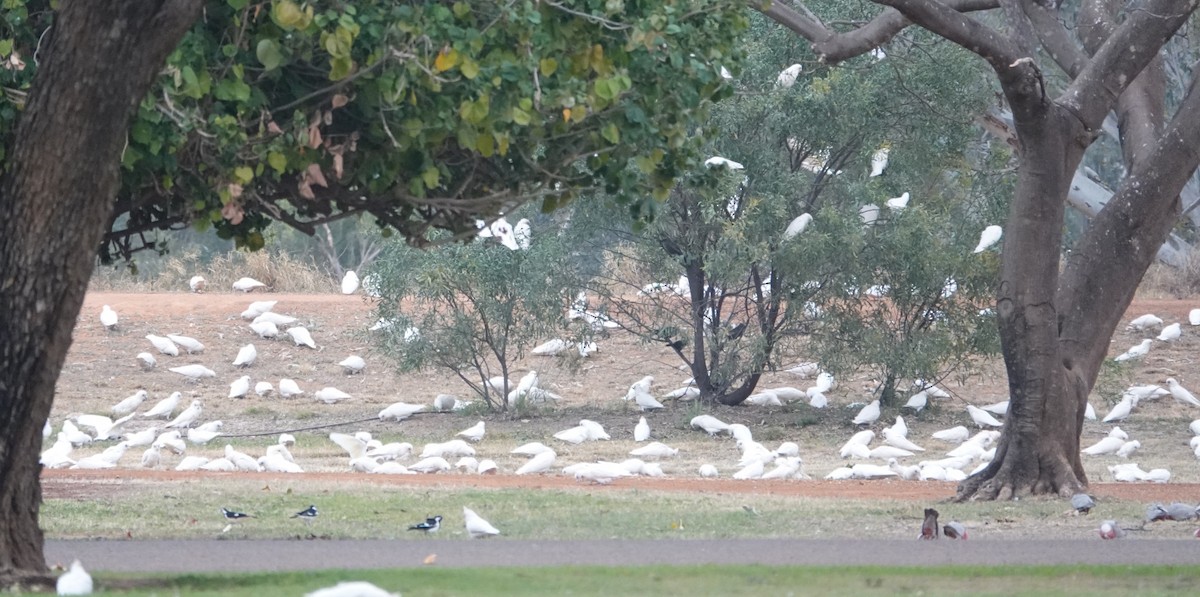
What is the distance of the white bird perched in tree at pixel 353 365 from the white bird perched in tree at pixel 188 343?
8.13ft

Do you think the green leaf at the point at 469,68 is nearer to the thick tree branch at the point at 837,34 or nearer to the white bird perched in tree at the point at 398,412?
the thick tree branch at the point at 837,34

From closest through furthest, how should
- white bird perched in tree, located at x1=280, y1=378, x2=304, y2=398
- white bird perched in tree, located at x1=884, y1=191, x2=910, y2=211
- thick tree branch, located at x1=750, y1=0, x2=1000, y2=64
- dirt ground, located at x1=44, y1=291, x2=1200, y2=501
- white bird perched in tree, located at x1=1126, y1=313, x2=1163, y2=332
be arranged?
thick tree branch, located at x1=750, y1=0, x2=1000, y2=64
dirt ground, located at x1=44, y1=291, x2=1200, y2=501
white bird perched in tree, located at x1=884, y1=191, x2=910, y2=211
white bird perched in tree, located at x1=280, y1=378, x2=304, y2=398
white bird perched in tree, located at x1=1126, y1=313, x2=1163, y2=332

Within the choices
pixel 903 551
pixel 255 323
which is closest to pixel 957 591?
pixel 903 551

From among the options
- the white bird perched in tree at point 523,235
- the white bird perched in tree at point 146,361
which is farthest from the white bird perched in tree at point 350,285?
the white bird perched in tree at point 523,235

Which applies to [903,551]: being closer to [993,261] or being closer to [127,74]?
[127,74]

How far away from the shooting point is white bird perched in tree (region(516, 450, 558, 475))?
15297 millimetres

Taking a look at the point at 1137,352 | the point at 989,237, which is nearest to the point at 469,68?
the point at 989,237

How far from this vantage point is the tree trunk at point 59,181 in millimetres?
7039

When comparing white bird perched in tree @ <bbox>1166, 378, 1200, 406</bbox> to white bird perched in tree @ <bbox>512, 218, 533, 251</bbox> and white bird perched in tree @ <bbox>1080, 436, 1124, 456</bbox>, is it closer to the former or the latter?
white bird perched in tree @ <bbox>1080, 436, 1124, 456</bbox>

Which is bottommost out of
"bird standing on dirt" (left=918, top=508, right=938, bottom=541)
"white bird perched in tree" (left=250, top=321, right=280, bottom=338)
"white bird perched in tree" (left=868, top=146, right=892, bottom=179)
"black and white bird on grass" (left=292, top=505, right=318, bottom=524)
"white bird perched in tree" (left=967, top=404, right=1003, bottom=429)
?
"black and white bird on grass" (left=292, top=505, right=318, bottom=524)

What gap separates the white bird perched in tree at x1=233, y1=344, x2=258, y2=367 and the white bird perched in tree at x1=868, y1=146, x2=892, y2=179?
35.8 ft

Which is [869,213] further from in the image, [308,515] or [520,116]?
[520,116]

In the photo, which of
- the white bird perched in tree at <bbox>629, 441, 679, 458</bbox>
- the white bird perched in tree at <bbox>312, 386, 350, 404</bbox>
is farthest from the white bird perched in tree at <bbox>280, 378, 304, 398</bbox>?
the white bird perched in tree at <bbox>629, 441, 679, 458</bbox>

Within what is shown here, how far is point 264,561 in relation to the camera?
8.67 metres
